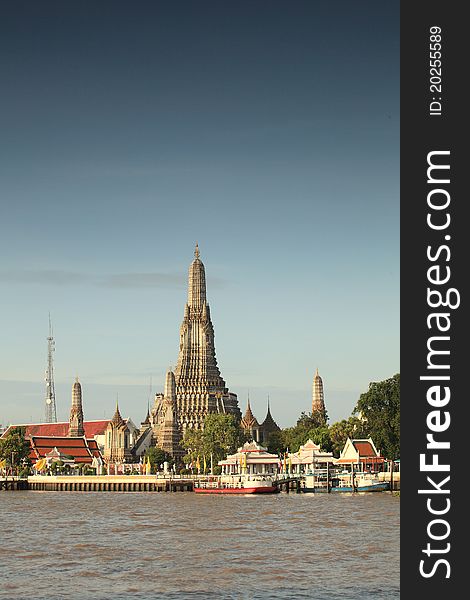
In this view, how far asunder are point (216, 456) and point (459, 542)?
11090cm

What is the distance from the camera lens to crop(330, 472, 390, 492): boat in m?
89.5

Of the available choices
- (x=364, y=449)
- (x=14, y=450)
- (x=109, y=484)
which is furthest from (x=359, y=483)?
(x=14, y=450)

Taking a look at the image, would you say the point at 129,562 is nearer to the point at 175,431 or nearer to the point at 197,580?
the point at 197,580

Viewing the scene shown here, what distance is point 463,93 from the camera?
1404cm

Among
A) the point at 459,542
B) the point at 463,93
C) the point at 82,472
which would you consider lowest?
the point at 82,472

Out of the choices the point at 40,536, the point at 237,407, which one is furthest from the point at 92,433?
the point at 40,536

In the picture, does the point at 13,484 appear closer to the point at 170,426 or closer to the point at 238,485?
the point at 170,426

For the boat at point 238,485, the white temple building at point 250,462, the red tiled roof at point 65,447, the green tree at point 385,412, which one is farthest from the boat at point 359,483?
the red tiled roof at point 65,447

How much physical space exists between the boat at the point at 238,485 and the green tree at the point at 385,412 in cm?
1001

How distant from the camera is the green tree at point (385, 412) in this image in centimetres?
9244

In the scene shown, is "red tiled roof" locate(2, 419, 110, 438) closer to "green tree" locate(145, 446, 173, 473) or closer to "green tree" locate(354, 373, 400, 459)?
"green tree" locate(145, 446, 173, 473)

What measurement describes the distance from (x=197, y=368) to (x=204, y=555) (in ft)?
393

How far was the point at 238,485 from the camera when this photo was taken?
95000mm

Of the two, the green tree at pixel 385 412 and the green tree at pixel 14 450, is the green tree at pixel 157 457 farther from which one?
the green tree at pixel 385 412
